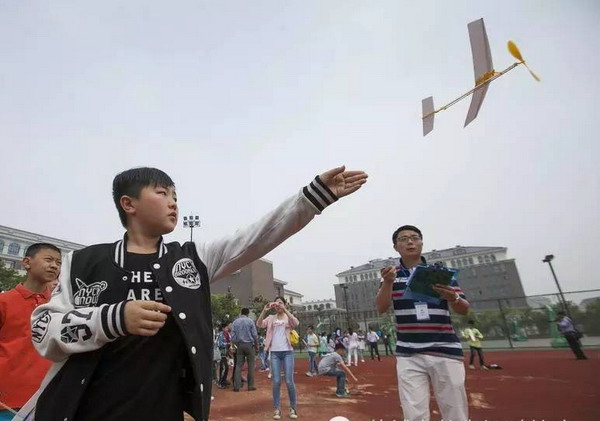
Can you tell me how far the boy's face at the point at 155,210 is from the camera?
72.1 inches

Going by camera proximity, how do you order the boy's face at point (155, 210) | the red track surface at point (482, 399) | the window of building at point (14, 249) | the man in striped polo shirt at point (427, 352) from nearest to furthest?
the boy's face at point (155, 210) → the man in striped polo shirt at point (427, 352) → the red track surface at point (482, 399) → the window of building at point (14, 249)

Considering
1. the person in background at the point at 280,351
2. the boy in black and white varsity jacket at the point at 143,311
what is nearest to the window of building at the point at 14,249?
the person in background at the point at 280,351

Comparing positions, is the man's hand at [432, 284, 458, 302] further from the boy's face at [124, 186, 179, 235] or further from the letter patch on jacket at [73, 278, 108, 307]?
the letter patch on jacket at [73, 278, 108, 307]

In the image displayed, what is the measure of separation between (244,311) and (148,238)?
8991mm

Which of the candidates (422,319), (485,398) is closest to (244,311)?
(485,398)

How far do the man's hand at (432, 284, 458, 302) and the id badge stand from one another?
0.22 m

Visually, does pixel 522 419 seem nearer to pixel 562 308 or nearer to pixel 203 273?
pixel 203 273

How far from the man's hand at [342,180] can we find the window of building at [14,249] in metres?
67.1

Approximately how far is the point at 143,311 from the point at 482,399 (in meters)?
8.66

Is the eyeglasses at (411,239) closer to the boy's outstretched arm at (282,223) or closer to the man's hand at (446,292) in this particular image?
the man's hand at (446,292)

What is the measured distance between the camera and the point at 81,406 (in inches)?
54.5

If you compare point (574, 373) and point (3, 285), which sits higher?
point (3, 285)

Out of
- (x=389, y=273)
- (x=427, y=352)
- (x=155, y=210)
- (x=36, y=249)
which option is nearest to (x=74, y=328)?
(x=155, y=210)

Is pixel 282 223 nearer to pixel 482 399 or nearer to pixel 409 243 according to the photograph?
pixel 409 243
